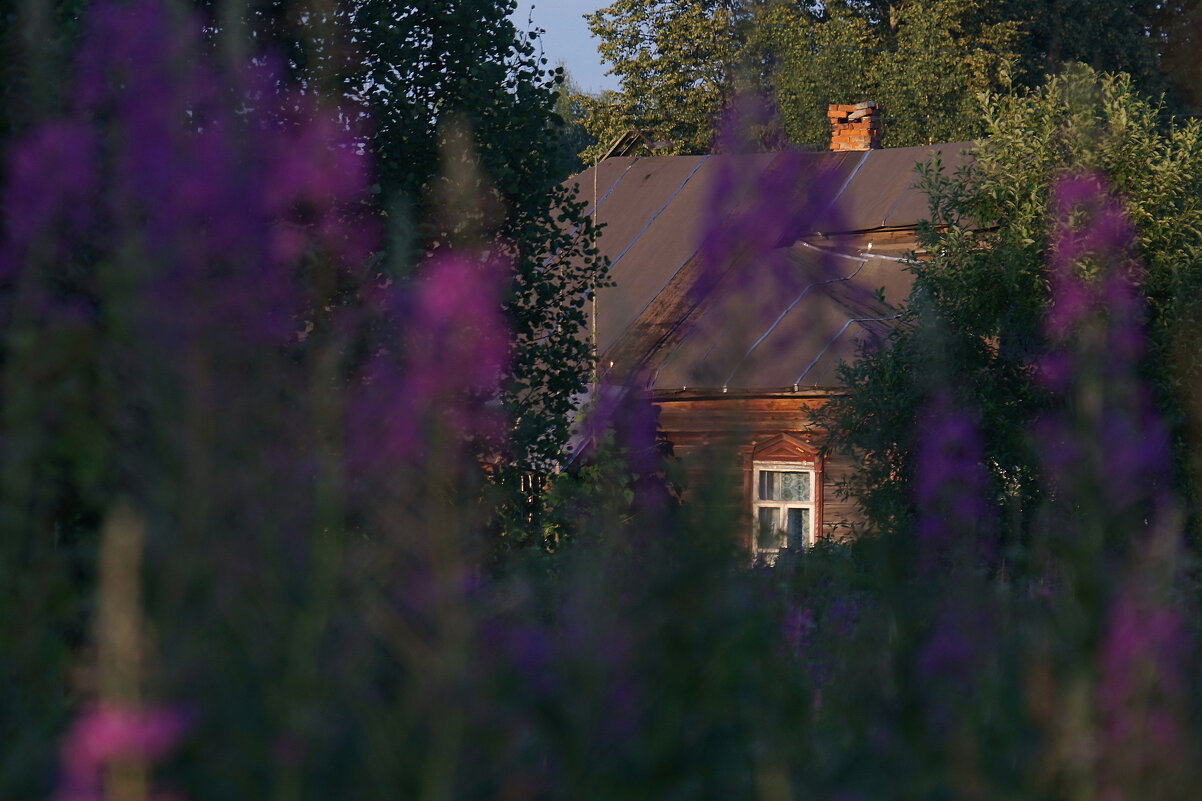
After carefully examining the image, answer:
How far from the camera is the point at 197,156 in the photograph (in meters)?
2.59

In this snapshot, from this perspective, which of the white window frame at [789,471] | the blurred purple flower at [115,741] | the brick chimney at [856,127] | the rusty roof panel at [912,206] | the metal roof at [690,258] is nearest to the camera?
the blurred purple flower at [115,741]

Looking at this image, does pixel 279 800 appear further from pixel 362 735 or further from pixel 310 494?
pixel 310 494

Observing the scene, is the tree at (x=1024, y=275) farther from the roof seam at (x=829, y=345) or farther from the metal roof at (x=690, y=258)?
the roof seam at (x=829, y=345)

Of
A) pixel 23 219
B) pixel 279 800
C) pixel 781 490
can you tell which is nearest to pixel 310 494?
pixel 279 800

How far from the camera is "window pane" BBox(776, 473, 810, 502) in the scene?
2192 centimetres

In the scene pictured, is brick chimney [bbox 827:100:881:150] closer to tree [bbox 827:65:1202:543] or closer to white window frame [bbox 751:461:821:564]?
white window frame [bbox 751:461:821:564]

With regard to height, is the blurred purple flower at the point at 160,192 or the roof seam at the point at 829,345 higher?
the roof seam at the point at 829,345

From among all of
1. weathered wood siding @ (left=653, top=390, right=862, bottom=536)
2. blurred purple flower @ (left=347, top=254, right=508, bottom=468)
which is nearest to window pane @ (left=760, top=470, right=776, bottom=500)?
weathered wood siding @ (left=653, top=390, right=862, bottom=536)

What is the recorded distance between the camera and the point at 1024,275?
568 inches

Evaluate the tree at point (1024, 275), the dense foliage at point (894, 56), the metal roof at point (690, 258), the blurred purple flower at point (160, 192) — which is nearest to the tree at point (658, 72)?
the dense foliage at point (894, 56)

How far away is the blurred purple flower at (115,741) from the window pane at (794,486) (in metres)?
21.2

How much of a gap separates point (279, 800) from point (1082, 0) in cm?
4293

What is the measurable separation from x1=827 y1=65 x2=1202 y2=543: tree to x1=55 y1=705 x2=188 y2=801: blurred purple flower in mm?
12776

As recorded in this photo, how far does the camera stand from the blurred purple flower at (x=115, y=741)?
35.7 inches
